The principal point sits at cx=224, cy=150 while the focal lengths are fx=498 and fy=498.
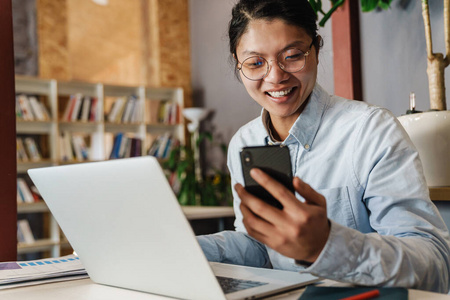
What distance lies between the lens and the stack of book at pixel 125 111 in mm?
→ 5328

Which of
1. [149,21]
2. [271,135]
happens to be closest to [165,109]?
[149,21]

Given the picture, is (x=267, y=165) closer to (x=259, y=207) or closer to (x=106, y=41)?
(x=259, y=207)

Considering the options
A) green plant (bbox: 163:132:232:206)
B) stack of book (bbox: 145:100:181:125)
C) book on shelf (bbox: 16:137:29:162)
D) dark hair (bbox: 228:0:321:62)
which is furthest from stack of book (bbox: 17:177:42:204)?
dark hair (bbox: 228:0:321:62)

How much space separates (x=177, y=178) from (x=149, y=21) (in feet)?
6.41

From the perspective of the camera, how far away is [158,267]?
2.46 feet

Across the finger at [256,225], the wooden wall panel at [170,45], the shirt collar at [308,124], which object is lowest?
the finger at [256,225]

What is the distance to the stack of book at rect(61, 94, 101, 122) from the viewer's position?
5.02 metres

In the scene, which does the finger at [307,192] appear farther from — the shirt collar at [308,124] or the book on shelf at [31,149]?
the book on shelf at [31,149]

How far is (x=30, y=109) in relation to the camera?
4.78 m

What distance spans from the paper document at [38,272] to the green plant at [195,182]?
12.8ft

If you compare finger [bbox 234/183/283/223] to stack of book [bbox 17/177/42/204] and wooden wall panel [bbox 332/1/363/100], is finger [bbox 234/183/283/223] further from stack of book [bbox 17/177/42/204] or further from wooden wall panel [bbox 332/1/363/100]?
stack of book [bbox 17/177/42/204]

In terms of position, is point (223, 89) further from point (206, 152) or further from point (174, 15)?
point (174, 15)

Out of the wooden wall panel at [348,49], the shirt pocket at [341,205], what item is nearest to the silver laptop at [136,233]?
the shirt pocket at [341,205]

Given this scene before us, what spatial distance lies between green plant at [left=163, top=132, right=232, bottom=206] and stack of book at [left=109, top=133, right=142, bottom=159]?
36 cm
